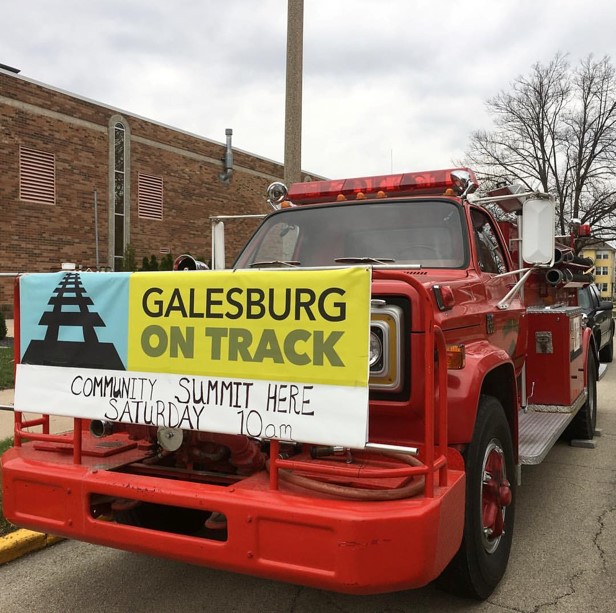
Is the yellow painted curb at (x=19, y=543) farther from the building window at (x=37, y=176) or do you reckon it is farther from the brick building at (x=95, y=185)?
the building window at (x=37, y=176)

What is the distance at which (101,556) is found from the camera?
3811 millimetres

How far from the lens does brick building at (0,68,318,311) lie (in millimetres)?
17266

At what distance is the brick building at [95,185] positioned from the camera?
17266 millimetres

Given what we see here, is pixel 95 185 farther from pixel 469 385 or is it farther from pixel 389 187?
pixel 469 385

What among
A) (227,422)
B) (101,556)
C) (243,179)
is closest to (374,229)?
(227,422)

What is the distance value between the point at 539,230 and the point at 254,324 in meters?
1.87

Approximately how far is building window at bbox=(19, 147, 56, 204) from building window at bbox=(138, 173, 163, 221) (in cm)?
341

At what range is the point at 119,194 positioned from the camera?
20.5 metres

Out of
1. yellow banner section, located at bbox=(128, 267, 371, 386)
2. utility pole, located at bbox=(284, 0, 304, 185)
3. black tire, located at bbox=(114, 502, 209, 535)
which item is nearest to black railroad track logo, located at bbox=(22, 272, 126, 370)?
yellow banner section, located at bbox=(128, 267, 371, 386)

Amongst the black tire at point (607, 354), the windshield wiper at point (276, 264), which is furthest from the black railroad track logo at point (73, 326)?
the black tire at point (607, 354)

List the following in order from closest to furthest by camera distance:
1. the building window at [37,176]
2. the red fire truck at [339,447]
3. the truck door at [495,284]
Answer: the red fire truck at [339,447] < the truck door at [495,284] < the building window at [37,176]

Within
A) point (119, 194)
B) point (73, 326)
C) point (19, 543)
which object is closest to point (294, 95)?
point (73, 326)

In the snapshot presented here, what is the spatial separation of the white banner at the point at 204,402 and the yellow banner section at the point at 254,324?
49mm

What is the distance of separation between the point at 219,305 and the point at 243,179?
23206mm
